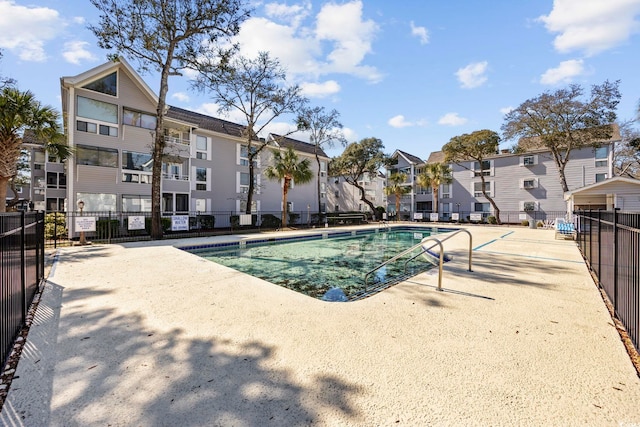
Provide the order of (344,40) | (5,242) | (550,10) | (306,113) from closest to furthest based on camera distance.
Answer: (5,242)
(550,10)
(344,40)
(306,113)

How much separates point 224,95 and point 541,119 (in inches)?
1019

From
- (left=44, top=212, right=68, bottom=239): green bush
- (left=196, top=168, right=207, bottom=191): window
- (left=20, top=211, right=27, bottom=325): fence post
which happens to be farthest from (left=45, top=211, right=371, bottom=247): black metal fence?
(left=20, top=211, right=27, bottom=325): fence post

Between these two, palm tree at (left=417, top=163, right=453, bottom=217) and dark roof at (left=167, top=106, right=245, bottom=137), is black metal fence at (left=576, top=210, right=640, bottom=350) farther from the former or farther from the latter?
palm tree at (left=417, top=163, right=453, bottom=217)

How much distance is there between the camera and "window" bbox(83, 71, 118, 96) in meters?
15.3

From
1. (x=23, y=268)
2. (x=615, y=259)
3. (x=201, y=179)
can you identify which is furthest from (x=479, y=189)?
(x=23, y=268)

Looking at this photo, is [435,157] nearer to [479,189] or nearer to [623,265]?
[479,189]

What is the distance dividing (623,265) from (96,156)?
20992 mm

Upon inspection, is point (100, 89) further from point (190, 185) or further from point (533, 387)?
point (533, 387)

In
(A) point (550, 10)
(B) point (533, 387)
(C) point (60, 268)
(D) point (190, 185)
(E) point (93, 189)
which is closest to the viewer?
(B) point (533, 387)

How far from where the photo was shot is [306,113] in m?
27.0

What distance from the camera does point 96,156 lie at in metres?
15.6

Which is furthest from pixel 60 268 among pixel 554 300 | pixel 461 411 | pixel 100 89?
pixel 100 89

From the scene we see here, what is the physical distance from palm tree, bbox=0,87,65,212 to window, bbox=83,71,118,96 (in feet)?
17.7

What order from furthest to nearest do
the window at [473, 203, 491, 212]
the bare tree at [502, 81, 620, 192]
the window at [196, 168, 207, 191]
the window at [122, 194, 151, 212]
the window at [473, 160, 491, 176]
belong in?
the window at [473, 160, 491, 176], the window at [473, 203, 491, 212], the window at [196, 168, 207, 191], the bare tree at [502, 81, 620, 192], the window at [122, 194, 151, 212]
